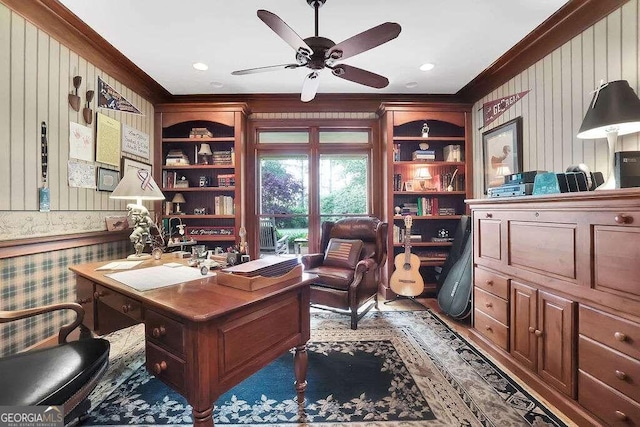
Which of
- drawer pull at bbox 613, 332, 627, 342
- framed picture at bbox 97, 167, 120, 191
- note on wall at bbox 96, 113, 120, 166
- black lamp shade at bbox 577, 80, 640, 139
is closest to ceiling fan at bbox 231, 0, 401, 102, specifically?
black lamp shade at bbox 577, 80, 640, 139

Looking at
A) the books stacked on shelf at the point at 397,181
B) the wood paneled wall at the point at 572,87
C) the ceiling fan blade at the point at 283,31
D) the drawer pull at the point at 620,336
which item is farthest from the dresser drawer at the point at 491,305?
the ceiling fan blade at the point at 283,31

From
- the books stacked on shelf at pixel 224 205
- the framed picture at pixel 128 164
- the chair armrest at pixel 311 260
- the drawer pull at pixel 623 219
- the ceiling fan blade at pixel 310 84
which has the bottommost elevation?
the chair armrest at pixel 311 260

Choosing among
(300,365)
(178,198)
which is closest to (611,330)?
(300,365)

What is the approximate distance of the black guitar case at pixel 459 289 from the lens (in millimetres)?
2637

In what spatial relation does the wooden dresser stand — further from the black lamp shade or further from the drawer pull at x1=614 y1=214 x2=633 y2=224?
the black lamp shade

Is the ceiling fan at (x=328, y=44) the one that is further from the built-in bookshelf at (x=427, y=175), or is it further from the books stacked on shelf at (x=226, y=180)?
the books stacked on shelf at (x=226, y=180)

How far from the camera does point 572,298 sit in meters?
1.42

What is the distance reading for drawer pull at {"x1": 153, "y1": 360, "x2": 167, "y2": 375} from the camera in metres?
0.99

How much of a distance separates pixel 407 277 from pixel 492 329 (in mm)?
1117

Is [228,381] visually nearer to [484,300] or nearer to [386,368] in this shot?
[386,368]

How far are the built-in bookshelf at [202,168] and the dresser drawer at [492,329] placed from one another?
9.13ft

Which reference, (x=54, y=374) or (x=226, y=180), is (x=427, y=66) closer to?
(x=226, y=180)

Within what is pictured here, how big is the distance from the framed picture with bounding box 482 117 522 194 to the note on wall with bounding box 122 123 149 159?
4085mm

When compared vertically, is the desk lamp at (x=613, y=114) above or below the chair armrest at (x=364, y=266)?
above
